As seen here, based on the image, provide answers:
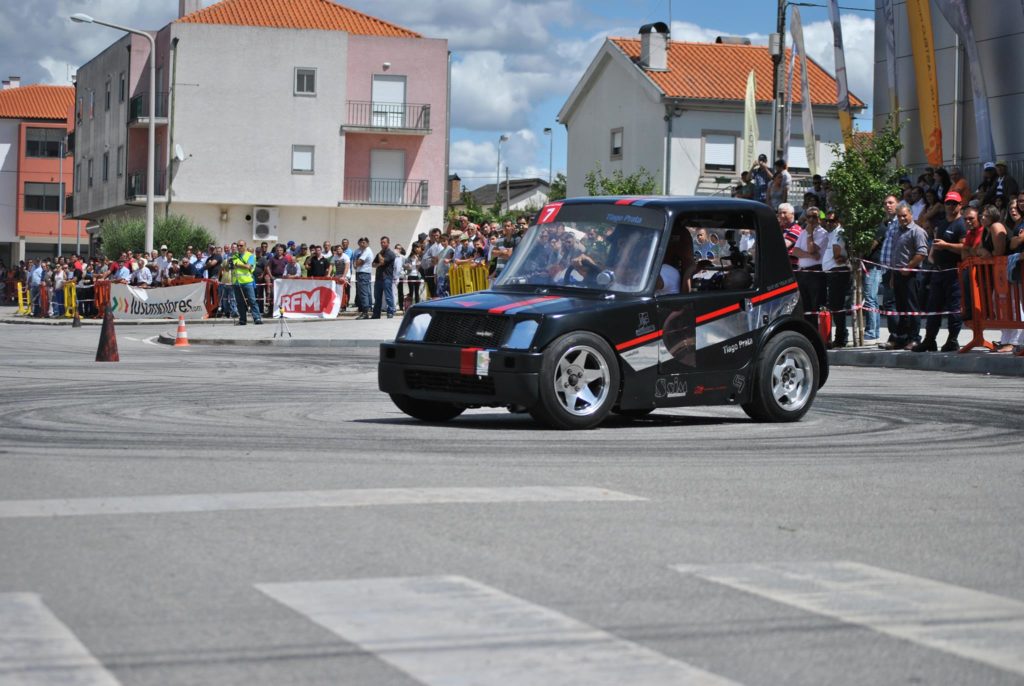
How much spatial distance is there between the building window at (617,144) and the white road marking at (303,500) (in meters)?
58.0

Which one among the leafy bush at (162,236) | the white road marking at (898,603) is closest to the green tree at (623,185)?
the leafy bush at (162,236)

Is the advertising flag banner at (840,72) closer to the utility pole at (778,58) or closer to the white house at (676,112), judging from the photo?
the utility pole at (778,58)

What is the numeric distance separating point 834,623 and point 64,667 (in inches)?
96.3

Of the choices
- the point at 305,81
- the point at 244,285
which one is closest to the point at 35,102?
the point at 305,81

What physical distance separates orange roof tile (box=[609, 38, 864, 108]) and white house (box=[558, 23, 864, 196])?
0.04m

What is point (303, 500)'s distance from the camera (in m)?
7.90

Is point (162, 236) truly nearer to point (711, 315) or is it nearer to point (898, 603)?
point (711, 315)

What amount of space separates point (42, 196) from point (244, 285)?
257ft

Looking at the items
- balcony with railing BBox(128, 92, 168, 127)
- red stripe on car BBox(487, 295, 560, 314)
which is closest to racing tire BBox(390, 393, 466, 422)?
red stripe on car BBox(487, 295, 560, 314)

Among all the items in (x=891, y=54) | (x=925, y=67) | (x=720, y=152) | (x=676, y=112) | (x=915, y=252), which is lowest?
(x=915, y=252)

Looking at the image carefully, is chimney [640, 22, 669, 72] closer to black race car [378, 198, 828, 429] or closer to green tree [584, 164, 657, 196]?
green tree [584, 164, 657, 196]

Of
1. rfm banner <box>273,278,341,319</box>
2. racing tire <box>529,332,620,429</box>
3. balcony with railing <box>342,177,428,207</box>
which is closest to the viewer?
racing tire <box>529,332,620,429</box>

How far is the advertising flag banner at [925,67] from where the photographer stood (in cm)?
3091

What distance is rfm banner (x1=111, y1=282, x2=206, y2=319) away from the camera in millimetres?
39506
